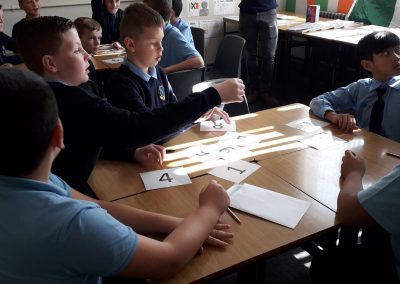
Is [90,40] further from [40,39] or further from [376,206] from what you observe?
[376,206]

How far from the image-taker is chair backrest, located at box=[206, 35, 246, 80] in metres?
3.04

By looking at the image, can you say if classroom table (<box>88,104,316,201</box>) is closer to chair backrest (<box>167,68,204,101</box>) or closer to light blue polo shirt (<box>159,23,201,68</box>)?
chair backrest (<box>167,68,204,101</box>)

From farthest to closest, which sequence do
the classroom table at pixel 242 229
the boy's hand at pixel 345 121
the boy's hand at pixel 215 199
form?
the boy's hand at pixel 345 121
the boy's hand at pixel 215 199
the classroom table at pixel 242 229

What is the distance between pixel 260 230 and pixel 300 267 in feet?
3.35

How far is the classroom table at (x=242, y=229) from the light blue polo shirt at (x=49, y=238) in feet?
0.72

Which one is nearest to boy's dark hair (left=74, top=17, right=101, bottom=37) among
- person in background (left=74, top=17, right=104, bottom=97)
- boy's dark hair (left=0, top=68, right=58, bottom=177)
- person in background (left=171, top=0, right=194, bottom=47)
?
person in background (left=74, top=17, right=104, bottom=97)

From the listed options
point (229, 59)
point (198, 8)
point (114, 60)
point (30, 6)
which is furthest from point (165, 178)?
point (198, 8)

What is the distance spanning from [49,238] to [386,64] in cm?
186

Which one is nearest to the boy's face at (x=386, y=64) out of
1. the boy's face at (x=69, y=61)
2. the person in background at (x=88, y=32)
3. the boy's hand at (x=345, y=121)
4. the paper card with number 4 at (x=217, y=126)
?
the boy's hand at (x=345, y=121)

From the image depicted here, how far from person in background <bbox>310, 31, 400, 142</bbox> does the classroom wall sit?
3.81 m

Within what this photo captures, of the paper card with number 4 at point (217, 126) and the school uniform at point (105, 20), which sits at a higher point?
the school uniform at point (105, 20)

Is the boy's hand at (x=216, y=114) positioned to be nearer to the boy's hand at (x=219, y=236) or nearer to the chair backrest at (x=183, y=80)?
the chair backrest at (x=183, y=80)

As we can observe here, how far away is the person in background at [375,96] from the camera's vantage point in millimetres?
1890

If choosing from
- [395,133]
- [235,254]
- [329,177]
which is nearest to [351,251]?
[329,177]
